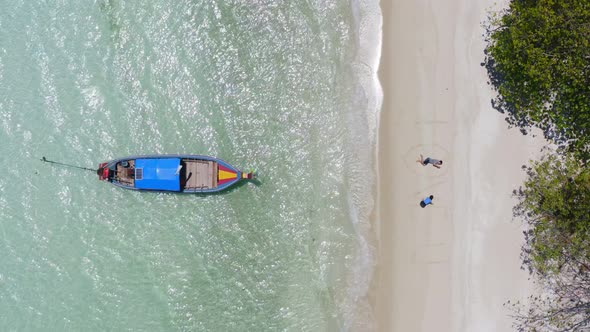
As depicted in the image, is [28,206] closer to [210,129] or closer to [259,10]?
[210,129]

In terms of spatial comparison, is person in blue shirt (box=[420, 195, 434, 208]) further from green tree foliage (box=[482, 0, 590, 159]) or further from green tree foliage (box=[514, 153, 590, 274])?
green tree foliage (box=[482, 0, 590, 159])

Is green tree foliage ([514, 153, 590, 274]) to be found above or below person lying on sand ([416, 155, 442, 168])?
below

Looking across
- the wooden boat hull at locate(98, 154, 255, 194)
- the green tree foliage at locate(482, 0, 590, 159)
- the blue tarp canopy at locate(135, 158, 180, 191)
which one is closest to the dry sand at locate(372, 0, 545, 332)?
the green tree foliage at locate(482, 0, 590, 159)

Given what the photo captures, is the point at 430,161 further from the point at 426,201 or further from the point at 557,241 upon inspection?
the point at 557,241

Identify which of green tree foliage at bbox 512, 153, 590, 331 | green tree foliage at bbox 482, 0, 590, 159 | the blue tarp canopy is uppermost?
green tree foliage at bbox 482, 0, 590, 159

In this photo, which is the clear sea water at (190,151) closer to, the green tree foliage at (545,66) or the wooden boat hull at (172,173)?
the wooden boat hull at (172,173)

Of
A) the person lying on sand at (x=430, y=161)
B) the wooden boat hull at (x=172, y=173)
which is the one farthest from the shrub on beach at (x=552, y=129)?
the wooden boat hull at (x=172, y=173)

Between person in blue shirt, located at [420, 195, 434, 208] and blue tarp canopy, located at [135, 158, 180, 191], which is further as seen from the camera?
blue tarp canopy, located at [135, 158, 180, 191]
